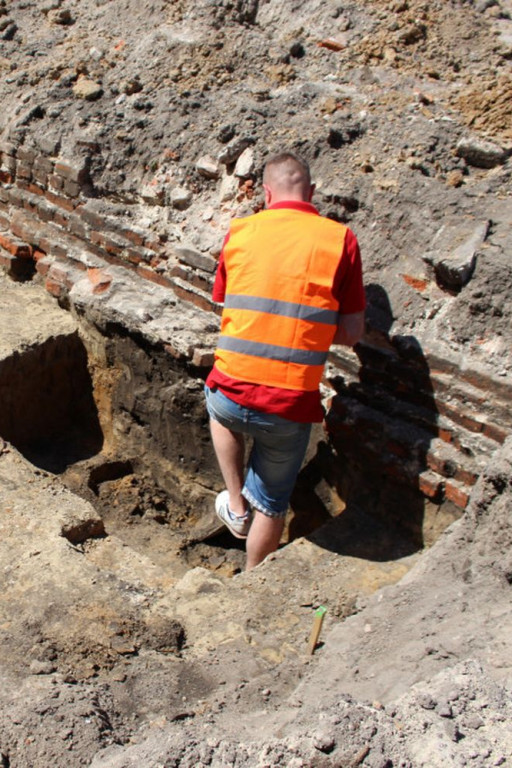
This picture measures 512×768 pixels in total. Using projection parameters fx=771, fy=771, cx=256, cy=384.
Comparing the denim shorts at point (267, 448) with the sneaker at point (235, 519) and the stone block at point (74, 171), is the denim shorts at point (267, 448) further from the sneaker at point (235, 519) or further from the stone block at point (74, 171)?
the stone block at point (74, 171)

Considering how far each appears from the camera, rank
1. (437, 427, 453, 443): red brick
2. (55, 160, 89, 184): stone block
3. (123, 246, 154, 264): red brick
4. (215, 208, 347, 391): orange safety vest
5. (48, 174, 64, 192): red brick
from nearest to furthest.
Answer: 1. (215, 208, 347, 391): orange safety vest
2. (437, 427, 453, 443): red brick
3. (123, 246, 154, 264): red brick
4. (55, 160, 89, 184): stone block
5. (48, 174, 64, 192): red brick

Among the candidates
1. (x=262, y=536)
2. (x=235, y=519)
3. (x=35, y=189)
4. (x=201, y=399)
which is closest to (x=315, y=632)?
(x=262, y=536)

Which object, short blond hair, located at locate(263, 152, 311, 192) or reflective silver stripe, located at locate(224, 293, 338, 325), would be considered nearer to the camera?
reflective silver stripe, located at locate(224, 293, 338, 325)

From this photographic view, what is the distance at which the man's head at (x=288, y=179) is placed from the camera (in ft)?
10.9

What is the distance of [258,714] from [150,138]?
3537mm

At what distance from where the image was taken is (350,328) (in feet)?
10.7

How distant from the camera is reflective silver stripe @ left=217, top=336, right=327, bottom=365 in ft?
10.2

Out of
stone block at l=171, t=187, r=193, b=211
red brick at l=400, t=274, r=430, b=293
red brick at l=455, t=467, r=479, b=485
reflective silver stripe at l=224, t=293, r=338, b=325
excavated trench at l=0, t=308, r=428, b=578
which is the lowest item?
excavated trench at l=0, t=308, r=428, b=578

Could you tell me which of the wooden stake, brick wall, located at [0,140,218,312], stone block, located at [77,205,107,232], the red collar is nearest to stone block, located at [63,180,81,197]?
brick wall, located at [0,140,218,312]

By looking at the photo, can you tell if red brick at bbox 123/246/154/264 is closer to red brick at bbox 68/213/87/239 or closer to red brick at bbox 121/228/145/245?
red brick at bbox 121/228/145/245

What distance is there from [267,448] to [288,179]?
1161 millimetres

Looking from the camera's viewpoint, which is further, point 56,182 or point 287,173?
point 56,182

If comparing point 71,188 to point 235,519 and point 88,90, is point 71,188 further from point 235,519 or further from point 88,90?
point 235,519

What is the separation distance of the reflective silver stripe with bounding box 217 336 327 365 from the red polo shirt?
124 millimetres
